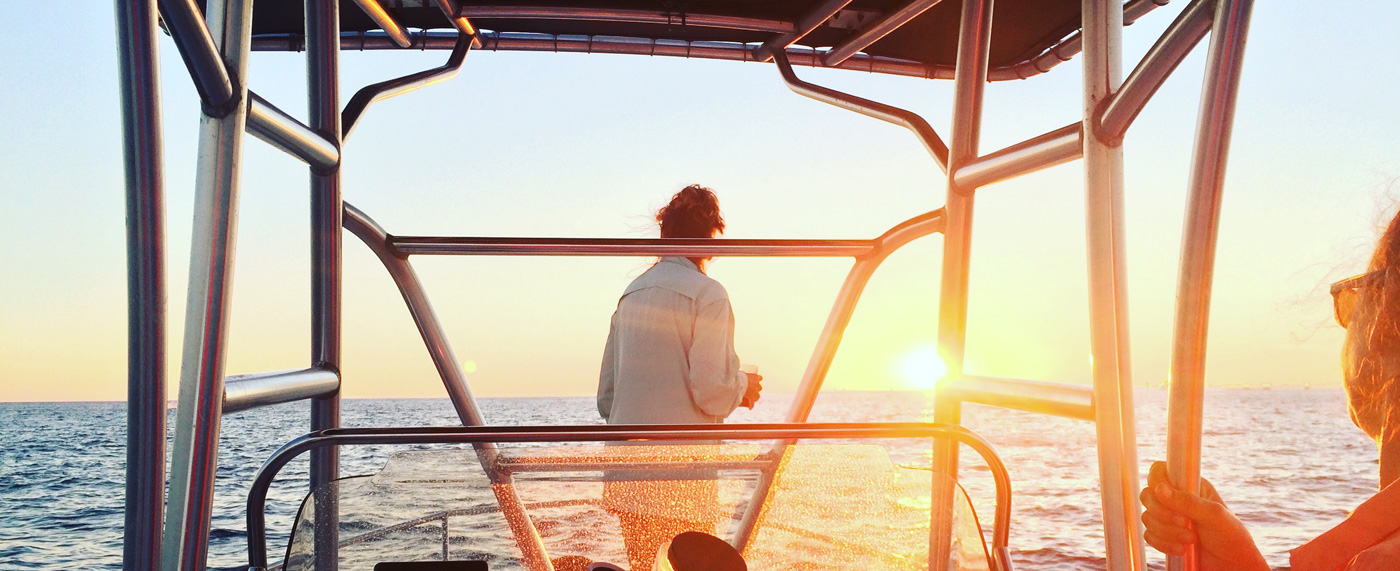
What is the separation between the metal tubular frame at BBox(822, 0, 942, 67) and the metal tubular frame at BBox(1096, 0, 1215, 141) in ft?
1.87

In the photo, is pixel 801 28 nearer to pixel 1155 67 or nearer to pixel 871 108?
pixel 871 108

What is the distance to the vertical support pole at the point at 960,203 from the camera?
162 cm

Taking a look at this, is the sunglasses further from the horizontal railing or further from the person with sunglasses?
the horizontal railing

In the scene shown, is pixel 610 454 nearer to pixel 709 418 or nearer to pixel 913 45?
pixel 913 45

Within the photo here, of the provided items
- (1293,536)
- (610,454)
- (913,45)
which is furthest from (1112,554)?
(1293,536)

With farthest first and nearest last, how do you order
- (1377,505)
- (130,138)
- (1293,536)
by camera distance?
(1293,536), (130,138), (1377,505)

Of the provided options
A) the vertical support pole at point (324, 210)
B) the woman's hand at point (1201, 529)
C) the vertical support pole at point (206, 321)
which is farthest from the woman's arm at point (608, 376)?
the woman's hand at point (1201, 529)

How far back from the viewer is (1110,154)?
3.73 feet

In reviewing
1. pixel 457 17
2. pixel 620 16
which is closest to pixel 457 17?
pixel 457 17

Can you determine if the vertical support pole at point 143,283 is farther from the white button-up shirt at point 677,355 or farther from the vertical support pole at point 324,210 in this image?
the white button-up shirt at point 677,355

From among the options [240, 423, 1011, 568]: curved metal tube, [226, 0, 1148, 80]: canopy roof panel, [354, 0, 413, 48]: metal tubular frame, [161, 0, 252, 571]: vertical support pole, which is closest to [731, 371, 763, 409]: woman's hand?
[226, 0, 1148, 80]: canopy roof panel

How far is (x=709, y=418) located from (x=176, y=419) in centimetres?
166

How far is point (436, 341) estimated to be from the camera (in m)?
1.73

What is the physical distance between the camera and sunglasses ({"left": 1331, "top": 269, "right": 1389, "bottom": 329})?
0.70 meters
